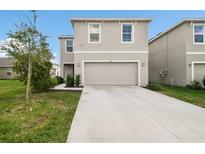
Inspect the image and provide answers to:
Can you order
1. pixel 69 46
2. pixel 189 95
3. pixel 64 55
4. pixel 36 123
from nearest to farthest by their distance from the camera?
1. pixel 36 123
2. pixel 189 95
3. pixel 64 55
4. pixel 69 46

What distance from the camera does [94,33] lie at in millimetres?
18312

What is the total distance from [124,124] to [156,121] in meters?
1.04

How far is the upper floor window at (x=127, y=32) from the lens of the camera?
1823 cm

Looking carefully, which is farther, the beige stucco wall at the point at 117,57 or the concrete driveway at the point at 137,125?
the beige stucco wall at the point at 117,57

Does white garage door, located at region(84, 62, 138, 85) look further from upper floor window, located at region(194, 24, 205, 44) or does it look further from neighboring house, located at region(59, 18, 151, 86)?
upper floor window, located at region(194, 24, 205, 44)

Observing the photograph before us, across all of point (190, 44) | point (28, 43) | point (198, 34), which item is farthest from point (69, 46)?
point (28, 43)

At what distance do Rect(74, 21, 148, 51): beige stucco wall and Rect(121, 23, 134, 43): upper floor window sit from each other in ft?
0.83

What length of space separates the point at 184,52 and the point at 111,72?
6.10 metres

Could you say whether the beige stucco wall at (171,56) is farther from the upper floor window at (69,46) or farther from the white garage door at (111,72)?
the upper floor window at (69,46)

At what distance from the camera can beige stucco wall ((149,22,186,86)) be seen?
18.9m

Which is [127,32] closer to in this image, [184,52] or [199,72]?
[184,52]

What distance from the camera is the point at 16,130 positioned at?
18.8ft

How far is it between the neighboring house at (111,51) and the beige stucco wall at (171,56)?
10.5ft

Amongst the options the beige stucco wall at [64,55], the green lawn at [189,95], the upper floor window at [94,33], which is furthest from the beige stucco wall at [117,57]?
the beige stucco wall at [64,55]
